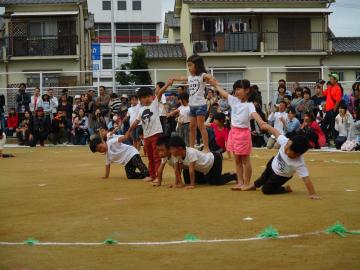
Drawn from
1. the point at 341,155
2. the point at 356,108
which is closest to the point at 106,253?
the point at 341,155

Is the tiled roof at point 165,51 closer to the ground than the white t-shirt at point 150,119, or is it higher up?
higher up

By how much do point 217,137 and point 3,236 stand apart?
28.7 ft

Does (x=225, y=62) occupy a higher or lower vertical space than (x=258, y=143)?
higher

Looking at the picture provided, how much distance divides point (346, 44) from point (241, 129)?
1140 inches

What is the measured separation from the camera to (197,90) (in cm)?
1234

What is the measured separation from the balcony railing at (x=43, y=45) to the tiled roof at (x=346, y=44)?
13535 millimetres

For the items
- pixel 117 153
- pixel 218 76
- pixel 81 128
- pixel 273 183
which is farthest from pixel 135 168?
pixel 218 76

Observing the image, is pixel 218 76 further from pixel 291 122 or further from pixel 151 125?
pixel 151 125

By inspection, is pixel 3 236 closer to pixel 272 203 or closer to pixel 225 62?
pixel 272 203

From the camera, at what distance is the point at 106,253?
5910 millimetres

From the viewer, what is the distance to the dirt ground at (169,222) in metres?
5.59

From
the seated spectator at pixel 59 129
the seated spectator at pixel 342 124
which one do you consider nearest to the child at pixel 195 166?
the seated spectator at pixel 342 124

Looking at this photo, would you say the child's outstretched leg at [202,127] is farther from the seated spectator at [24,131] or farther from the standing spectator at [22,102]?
the standing spectator at [22,102]

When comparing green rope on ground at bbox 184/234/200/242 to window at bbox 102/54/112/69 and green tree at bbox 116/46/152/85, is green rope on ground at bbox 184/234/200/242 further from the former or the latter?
window at bbox 102/54/112/69
